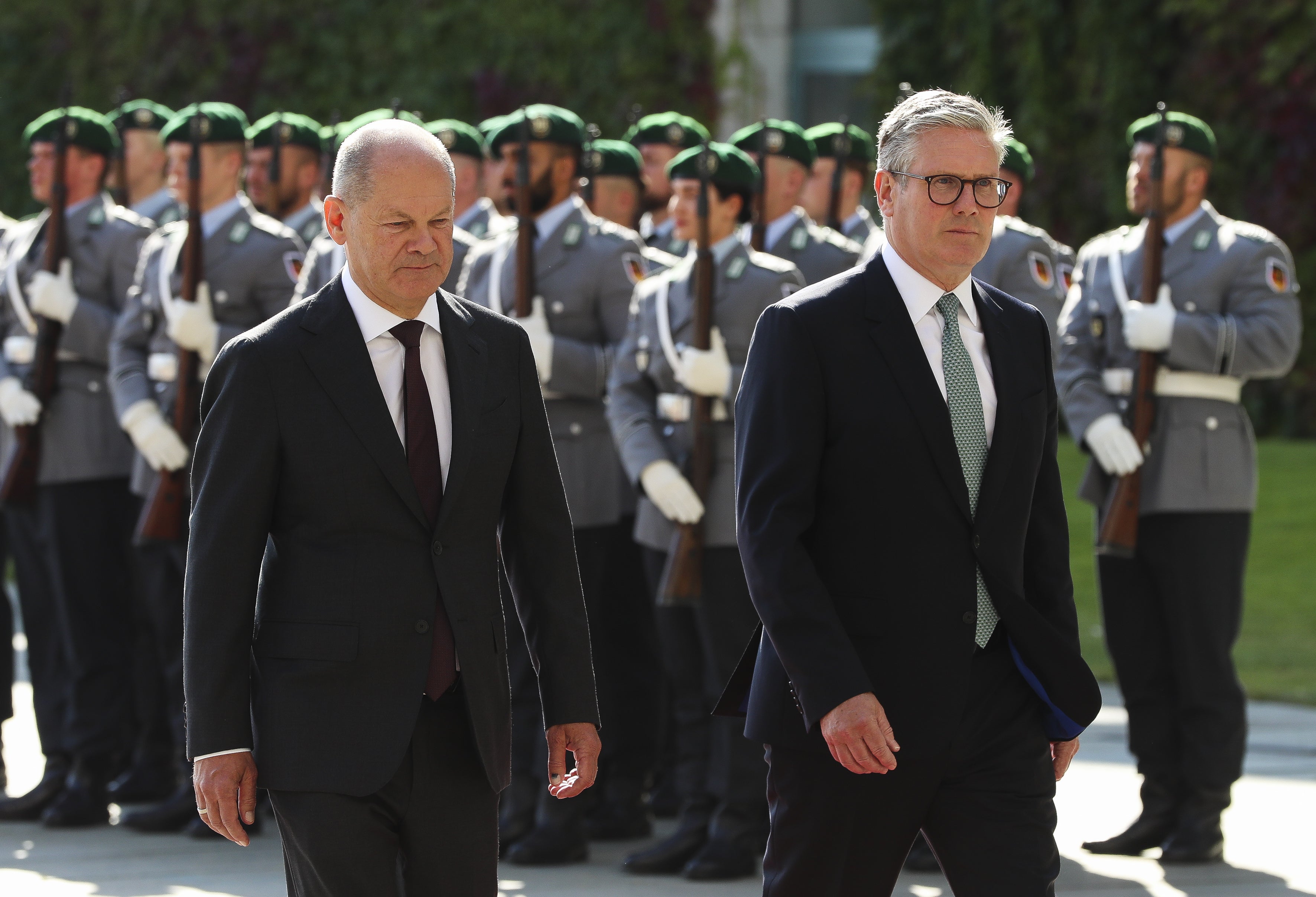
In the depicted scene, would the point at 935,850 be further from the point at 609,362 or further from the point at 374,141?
the point at 609,362

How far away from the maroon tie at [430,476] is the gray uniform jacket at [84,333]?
369 centimetres

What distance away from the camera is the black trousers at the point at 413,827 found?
10.0 ft

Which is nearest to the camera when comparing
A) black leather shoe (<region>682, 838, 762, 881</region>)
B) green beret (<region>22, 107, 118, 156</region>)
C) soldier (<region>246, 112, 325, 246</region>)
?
black leather shoe (<region>682, 838, 762, 881</region>)

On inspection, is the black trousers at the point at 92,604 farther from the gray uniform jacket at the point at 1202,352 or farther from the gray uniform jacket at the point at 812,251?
the gray uniform jacket at the point at 1202,352

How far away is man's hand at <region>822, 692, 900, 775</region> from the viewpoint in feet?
10.2

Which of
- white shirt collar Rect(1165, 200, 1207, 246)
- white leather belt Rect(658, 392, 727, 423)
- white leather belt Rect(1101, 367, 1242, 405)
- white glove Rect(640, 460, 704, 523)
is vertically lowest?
white glove Rect(640, 460, 704, 523)

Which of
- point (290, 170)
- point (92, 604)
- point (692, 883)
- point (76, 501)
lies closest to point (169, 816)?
point (92, 604)

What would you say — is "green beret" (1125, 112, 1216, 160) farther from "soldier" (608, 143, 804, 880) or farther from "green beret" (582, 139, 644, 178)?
"green beret" (582, 139, 644, 178)

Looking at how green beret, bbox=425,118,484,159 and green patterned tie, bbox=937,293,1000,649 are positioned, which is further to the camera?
green beret, bbox=425,118,484,159

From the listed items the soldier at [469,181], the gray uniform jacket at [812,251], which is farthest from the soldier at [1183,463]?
the soldier at [469,181]

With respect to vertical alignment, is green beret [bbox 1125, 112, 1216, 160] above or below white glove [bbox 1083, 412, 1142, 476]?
above

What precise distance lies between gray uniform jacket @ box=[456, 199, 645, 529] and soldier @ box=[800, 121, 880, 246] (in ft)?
4.23

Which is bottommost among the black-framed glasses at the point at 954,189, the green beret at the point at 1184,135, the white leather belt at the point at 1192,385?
the white leather belt at the point at 1192,385

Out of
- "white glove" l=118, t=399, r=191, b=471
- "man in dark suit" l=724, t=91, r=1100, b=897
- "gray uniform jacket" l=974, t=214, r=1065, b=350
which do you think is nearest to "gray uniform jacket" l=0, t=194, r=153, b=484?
"white glove" l=118, t=399, r=191, b=471
